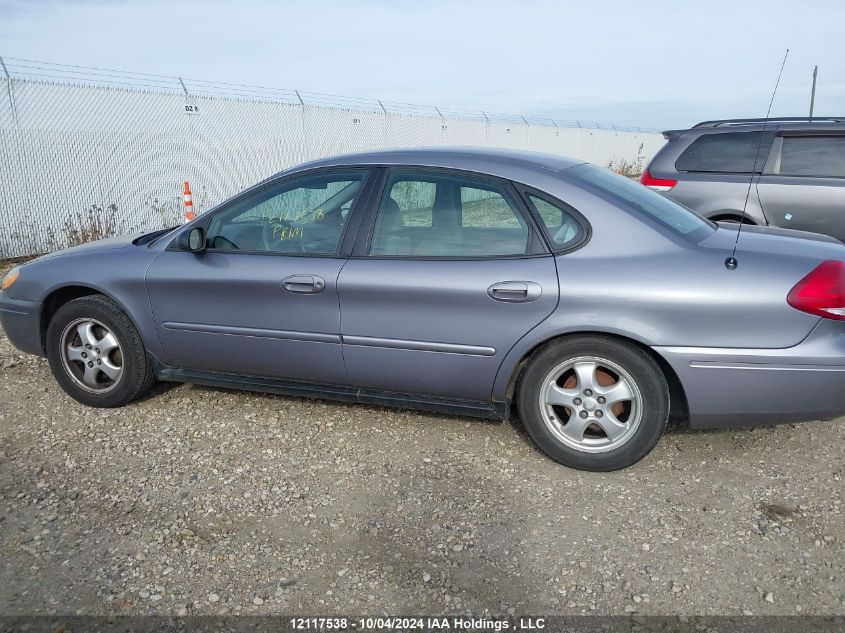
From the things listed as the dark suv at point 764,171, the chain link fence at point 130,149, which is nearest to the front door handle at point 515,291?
the dark suv at point 764,171

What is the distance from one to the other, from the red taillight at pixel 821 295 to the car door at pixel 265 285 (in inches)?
88.1

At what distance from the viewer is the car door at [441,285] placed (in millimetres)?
3436

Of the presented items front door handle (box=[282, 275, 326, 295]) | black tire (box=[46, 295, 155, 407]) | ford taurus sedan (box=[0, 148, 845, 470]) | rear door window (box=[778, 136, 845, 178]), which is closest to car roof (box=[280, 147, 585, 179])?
ford taurus sedan (box=[0, 148, 845, 470])

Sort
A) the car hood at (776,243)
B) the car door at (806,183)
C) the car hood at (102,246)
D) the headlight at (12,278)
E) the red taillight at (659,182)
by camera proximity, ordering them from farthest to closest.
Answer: the red taillight at (659,182) < the car door at (806,183) < the headlight at (12,278) < the car hood at (102,246) < the car hood at (776,243)

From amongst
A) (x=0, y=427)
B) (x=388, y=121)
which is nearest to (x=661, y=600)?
(x=0, y=427)

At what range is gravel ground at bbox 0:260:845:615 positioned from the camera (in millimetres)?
2619

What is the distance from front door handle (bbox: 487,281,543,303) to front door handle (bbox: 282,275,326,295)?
3.09 ft

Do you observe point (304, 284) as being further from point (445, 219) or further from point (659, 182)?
point (659, 182)

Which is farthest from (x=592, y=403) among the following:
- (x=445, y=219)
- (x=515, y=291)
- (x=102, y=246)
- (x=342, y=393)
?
(x=102, y=246)

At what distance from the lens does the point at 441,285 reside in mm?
3525

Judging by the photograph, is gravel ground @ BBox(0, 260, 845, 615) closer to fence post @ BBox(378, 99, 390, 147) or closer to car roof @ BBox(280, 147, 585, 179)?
car roof @ BBox(280, 147, 585, 179)

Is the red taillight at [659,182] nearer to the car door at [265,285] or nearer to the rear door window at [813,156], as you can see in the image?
the rear door window at [813,156]

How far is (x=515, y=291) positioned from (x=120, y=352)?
2.54 metres

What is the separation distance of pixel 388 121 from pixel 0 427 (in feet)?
62.0
